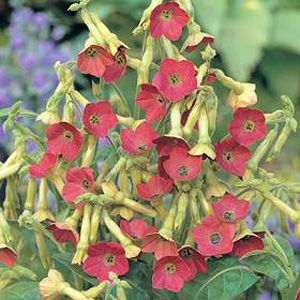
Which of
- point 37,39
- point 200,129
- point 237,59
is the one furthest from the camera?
point 237,59

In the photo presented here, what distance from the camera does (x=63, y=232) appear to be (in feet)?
3.29

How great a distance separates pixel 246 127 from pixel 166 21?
150 mm

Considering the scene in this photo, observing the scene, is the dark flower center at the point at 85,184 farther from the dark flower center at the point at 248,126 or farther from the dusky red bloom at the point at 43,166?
the dark flower center at the point at 248,126

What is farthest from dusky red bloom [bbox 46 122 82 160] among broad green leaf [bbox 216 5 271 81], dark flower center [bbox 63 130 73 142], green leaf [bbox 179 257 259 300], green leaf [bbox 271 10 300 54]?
green leaf [bbox 271 10 300 54]

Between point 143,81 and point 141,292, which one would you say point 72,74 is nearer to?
point 143,81

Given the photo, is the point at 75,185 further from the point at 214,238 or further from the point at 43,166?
the point at 214,238

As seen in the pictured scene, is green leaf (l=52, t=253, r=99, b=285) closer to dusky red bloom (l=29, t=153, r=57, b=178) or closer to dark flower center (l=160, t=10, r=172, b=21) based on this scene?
dusky red bloom (l=29, t=153, r=57, b=178)

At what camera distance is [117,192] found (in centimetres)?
101

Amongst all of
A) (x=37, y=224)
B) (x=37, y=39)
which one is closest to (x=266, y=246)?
(x=37, y=224)

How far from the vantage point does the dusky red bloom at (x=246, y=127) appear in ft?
3.23

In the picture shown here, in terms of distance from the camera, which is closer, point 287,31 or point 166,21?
point 166,21

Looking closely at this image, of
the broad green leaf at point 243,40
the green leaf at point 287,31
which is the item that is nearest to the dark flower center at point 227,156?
the broad green leaf at point 243,40

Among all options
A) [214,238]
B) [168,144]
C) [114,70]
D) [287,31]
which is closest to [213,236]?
[214,238]

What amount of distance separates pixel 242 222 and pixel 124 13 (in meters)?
3.23
